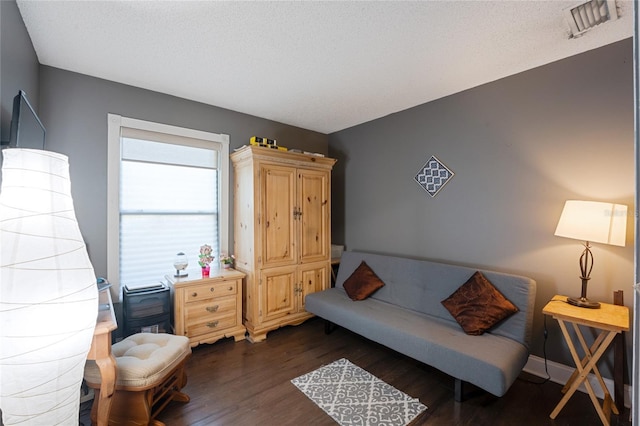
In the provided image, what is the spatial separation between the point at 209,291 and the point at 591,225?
3200 mm

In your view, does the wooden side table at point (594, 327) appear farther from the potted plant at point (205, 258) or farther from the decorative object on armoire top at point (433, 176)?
the potted plant at point (205, 258)

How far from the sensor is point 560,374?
87.6 inches

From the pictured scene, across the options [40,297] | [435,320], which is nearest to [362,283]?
[435,320]

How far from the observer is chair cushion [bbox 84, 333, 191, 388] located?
1636 mm

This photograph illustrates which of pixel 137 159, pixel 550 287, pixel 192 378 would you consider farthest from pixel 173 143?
pixel 550 287

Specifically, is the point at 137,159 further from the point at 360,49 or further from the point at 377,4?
the point at 377,4

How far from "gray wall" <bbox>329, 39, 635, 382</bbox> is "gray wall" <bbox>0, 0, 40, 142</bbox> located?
328 centimetres

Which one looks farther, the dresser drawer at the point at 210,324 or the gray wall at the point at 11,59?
the dresser drawer at the point at 210,324

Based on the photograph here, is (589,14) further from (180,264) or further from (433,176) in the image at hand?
(180,264)

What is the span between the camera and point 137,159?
2754mm

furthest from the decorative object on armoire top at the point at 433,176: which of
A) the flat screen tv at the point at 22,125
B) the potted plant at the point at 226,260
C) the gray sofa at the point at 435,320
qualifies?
the flat screen tv at the point at 22,125

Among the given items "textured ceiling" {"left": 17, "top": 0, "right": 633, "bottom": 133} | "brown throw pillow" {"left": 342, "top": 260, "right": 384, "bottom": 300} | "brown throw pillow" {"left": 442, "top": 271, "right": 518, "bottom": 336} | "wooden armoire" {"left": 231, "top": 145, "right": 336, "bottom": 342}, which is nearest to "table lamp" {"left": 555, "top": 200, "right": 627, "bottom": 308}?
"brown throw pillow" {"left": 442, "top": 271, "right": 518, "bottom": 336}

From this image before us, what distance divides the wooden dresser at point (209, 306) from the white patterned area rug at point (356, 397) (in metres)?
1.04

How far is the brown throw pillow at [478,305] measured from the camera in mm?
2162
